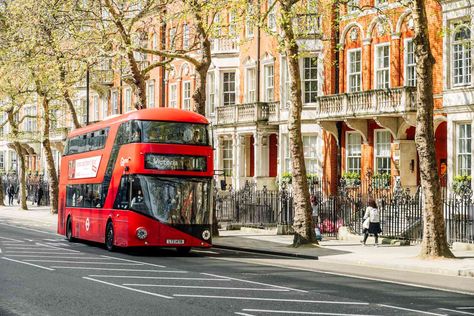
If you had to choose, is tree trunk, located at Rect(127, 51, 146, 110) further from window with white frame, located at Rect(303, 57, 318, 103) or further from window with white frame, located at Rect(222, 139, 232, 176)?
window with white frame, located at Rect(222, 139, 232, 176)

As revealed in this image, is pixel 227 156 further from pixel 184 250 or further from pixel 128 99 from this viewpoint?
pixel 184 250

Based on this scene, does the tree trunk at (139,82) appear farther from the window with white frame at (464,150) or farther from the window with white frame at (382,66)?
the window with white frame at (464,150)

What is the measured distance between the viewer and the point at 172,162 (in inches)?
969

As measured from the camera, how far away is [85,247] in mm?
28547

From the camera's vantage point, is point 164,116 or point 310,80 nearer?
point 164,116

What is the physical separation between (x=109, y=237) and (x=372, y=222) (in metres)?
8.52

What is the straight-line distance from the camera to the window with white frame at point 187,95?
5278cm

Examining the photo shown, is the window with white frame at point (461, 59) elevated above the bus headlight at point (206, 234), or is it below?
above

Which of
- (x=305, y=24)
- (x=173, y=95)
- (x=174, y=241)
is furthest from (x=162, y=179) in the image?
(x=173, y=95)

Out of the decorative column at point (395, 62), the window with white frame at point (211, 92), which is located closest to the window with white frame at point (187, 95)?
the window with white frame at point (211, 92)

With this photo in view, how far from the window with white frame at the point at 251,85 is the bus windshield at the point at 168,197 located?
22558mm

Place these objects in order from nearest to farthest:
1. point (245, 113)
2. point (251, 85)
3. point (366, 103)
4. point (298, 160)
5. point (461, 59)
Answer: point (298, 160), point (461, 59), point (366, 103), point (245, 113), point (251, 85)

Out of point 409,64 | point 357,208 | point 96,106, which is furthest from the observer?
point 96,106

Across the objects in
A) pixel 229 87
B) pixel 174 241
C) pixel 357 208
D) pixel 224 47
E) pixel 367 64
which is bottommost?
pixel 174 241
